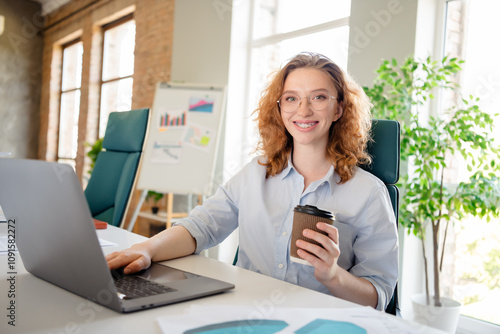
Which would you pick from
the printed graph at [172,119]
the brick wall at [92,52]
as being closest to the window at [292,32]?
the printed graph at [172,119]

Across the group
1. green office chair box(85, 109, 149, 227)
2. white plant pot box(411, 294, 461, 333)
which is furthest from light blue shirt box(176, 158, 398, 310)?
white plant pot box(411, 294, 461, 333)

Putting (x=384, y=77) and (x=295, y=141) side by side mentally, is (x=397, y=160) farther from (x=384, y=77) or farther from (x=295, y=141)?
(x=384, y=77)

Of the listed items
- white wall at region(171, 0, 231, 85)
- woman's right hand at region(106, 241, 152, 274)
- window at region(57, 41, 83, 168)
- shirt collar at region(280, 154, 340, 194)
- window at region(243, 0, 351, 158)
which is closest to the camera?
woman's right hand at region(106, 241, 152, 274)

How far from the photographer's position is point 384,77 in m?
2.55

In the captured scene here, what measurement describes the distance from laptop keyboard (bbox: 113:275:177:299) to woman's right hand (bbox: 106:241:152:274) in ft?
0.13

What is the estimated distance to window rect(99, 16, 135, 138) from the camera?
6105 mm

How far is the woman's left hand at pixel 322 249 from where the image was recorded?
93 cm

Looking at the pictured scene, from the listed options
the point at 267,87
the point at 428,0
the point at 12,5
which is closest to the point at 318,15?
the point at 428,0

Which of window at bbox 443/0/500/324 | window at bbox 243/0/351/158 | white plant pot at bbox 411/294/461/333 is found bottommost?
white plant pot at bbox 411/294/461/333

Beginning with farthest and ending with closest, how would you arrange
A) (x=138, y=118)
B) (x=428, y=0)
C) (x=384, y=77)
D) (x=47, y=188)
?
1. (x=428, y=0)
2. (x=384, y=77)
3. (x=138, y=118)
4. (x=47, y=188)

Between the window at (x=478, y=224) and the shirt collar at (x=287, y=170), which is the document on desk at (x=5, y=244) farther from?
the window at (x=478, y=224)

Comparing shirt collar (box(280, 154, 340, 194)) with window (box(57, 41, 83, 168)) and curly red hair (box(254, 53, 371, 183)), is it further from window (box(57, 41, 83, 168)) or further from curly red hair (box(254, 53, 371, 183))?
window (box(57, 41, 83, 168))

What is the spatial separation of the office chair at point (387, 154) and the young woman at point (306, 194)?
0.03 m

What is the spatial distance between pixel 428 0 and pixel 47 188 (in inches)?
110
